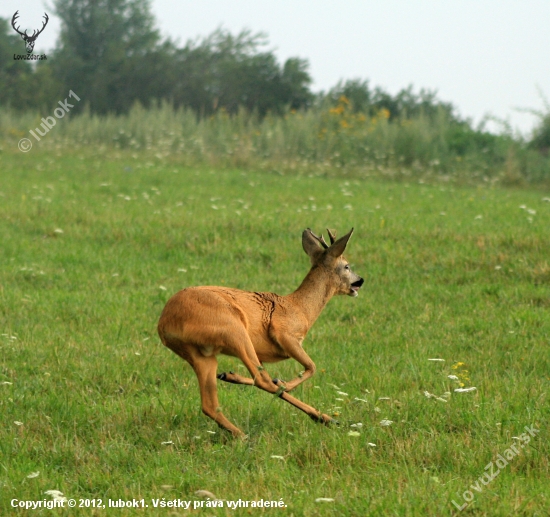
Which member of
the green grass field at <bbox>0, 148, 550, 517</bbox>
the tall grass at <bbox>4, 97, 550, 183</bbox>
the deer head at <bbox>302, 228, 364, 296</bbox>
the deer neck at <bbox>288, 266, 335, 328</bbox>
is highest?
the tall grass at <bbox>4, 97, 550, 183</bbox>

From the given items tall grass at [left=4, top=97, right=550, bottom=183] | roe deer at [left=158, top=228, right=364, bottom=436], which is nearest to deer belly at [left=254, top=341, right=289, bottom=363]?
→ roe deer at [left=158, top=228, right=364, bottom=436]

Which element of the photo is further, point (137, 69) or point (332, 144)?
point (137, 69)

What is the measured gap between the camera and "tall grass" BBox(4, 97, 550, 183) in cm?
1991

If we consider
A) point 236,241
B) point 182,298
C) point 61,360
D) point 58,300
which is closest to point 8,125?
point 236,241

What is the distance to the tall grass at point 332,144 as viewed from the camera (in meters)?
19.9

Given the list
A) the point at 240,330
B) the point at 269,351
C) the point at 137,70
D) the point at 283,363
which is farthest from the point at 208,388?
the point at 137,70

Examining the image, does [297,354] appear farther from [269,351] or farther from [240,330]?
[240,330]

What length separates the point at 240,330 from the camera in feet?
16.6

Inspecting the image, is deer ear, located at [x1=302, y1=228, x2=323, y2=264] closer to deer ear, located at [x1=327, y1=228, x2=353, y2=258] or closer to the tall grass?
deer ear, located at [x1=327, y1=228, x2=353, y2=258]

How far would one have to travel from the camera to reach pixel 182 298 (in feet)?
16.8

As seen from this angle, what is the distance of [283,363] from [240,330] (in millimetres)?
2024

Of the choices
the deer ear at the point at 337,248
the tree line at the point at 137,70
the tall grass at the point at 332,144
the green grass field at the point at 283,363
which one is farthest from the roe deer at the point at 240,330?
the tree line at the point at 137,70

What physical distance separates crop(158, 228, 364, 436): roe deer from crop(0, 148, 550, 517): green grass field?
309mm

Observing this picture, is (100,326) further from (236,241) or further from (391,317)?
(236,241)
